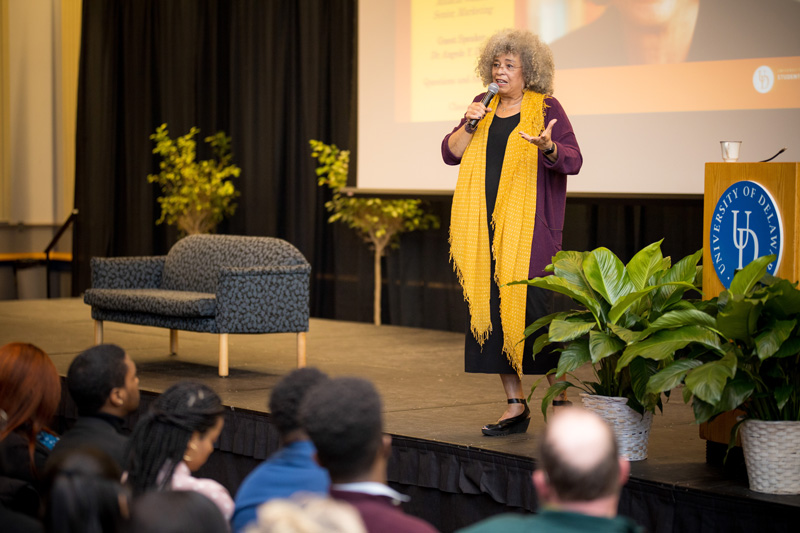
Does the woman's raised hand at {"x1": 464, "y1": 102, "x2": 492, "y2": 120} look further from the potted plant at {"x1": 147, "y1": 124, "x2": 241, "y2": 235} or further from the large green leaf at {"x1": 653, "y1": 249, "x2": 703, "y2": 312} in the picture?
the potted plant at {"x1": 147, "y1": 124, "x2": 241, "y2": 235}

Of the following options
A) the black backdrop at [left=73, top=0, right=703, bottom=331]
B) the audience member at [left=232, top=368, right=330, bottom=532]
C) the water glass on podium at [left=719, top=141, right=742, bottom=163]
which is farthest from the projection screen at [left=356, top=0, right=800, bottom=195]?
the audience member at [left=232, top=368, right=330, bottom=532]

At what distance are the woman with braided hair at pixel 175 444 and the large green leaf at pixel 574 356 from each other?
Result: 1.27 metres

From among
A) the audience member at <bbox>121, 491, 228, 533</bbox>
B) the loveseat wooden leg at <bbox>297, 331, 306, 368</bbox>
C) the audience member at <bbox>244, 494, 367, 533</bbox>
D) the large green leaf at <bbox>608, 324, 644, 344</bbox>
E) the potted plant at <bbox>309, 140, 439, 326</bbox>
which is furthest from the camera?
the potted plant at <bbox>309, 140, 439, 326</bbox>

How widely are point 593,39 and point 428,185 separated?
1.42m

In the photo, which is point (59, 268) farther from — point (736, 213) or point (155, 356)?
point (736, 213)

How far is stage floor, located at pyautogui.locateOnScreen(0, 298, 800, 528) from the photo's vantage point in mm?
3108

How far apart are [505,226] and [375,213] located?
11.7ft

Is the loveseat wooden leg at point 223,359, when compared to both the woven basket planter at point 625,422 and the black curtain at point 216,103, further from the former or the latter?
the black curtain at point 216,103

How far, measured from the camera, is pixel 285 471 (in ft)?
6.33

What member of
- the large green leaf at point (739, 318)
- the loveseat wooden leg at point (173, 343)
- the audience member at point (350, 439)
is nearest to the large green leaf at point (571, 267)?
the large green leaf at point (739, 318)

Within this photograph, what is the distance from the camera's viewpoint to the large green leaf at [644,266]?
2988 millimetres

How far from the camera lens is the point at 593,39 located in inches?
215

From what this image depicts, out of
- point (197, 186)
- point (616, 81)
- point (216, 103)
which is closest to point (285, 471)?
point (616, 81)

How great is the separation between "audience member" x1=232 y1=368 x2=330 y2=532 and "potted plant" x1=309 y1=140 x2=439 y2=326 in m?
4.66
